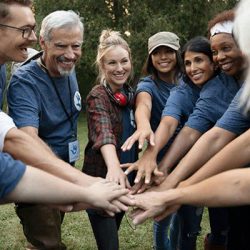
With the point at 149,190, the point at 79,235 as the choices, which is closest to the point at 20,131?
the point at 149,190

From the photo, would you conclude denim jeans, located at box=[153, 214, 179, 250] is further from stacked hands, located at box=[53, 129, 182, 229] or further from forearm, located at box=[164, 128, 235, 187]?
forearm, located at box=[164, 128, 235, 187]

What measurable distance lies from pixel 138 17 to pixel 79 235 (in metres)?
19.3

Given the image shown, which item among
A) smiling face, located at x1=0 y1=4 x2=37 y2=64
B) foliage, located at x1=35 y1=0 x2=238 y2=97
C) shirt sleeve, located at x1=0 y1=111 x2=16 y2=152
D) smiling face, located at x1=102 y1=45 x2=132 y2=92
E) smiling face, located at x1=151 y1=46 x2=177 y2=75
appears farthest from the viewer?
foliage, located at x1=35 y1=0 x2=238 y2=97

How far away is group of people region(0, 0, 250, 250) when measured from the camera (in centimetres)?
250

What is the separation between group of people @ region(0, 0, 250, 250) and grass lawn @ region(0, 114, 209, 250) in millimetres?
1195


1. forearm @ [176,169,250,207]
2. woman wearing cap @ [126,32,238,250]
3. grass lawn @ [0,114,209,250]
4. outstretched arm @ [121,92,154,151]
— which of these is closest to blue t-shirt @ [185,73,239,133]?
woman wearing cap @ [126,32,238,250]

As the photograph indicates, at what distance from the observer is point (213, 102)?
3082 millimetres

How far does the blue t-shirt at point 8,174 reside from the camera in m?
1.94

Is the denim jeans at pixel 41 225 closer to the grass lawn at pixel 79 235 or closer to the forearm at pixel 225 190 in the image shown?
the forearm at pixel 225 190

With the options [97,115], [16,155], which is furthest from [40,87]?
[16,155]

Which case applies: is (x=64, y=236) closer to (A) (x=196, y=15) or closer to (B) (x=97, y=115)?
(B) (x=97, y=115)

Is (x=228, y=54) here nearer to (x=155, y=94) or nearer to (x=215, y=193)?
(x=155, y=94)

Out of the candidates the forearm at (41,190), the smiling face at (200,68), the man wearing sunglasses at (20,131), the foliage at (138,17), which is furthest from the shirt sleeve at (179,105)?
the foliage at (138,17)

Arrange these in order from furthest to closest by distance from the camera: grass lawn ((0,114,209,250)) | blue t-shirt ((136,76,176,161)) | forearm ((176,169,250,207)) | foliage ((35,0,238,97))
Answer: foliage ((35,0,238,97)) < grass lawn ((0,114,209,250)) < blue t-shirt ((136,76,176,161)) < forearm ((176,169,250,207))
